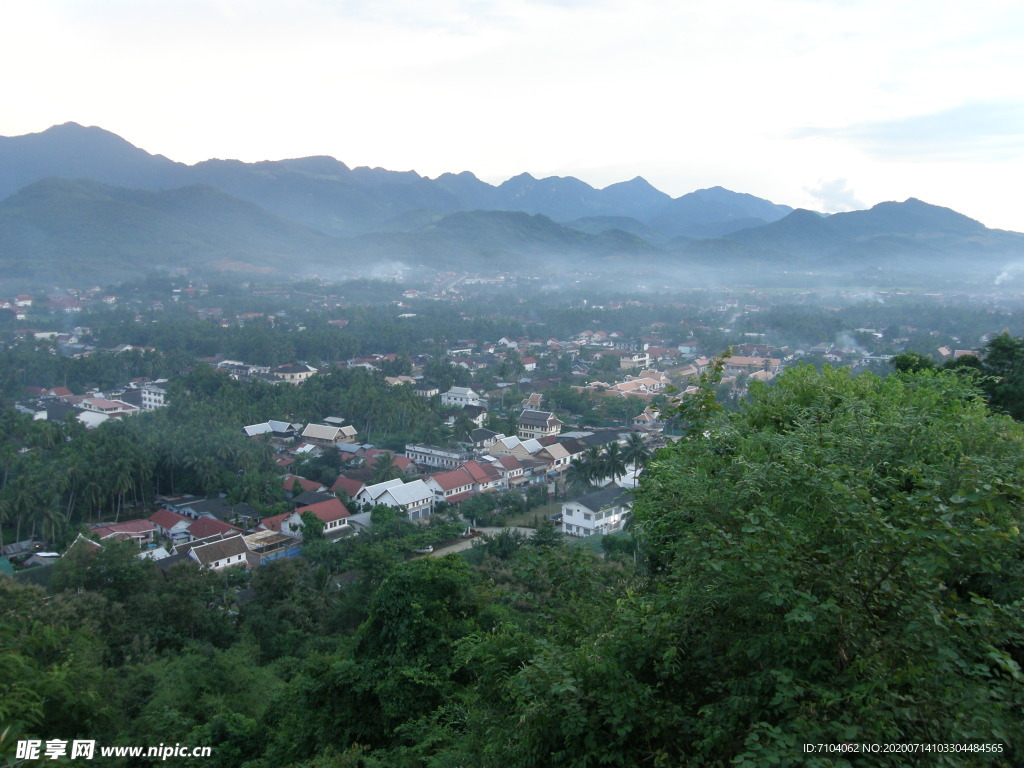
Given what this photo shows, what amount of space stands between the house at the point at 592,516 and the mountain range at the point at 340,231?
66.2 m

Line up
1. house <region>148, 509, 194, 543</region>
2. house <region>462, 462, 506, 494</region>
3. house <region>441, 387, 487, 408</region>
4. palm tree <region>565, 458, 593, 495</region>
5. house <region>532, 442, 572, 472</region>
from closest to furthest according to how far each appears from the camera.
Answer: house <region>148, 509, 194, 543</region> → palm tree <region>565, 458, 593, 495</region> → house <region>462, 462, 506, 494</region> → house <region>532, 442, 572, 472</region> → house <region>441, 387, 487, 408</region>

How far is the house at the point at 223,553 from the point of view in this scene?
11688 millimetres

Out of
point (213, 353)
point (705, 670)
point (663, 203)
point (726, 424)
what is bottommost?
point (213, 353)

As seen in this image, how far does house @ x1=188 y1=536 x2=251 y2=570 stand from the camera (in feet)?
38.3

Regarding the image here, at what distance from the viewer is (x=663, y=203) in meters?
185

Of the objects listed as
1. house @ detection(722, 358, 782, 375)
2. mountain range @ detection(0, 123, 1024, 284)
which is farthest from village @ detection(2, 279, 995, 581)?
mountain range @ detection(0, 123, 1024, 284)

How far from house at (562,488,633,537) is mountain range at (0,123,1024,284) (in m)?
66.2

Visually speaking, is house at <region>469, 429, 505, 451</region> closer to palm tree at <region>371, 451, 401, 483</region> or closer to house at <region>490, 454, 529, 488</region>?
house at <region>490, 454, 529, 488</region>

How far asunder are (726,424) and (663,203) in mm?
191412

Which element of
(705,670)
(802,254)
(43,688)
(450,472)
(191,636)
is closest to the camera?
(705,670)

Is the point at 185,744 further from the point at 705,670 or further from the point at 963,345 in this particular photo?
the point at 963,345

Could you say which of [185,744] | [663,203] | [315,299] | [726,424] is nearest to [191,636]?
[185,744]

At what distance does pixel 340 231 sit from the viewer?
134375mm

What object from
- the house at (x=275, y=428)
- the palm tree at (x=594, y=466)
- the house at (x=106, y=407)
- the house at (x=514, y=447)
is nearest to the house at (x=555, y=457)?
the house at (x=514, y=447)
